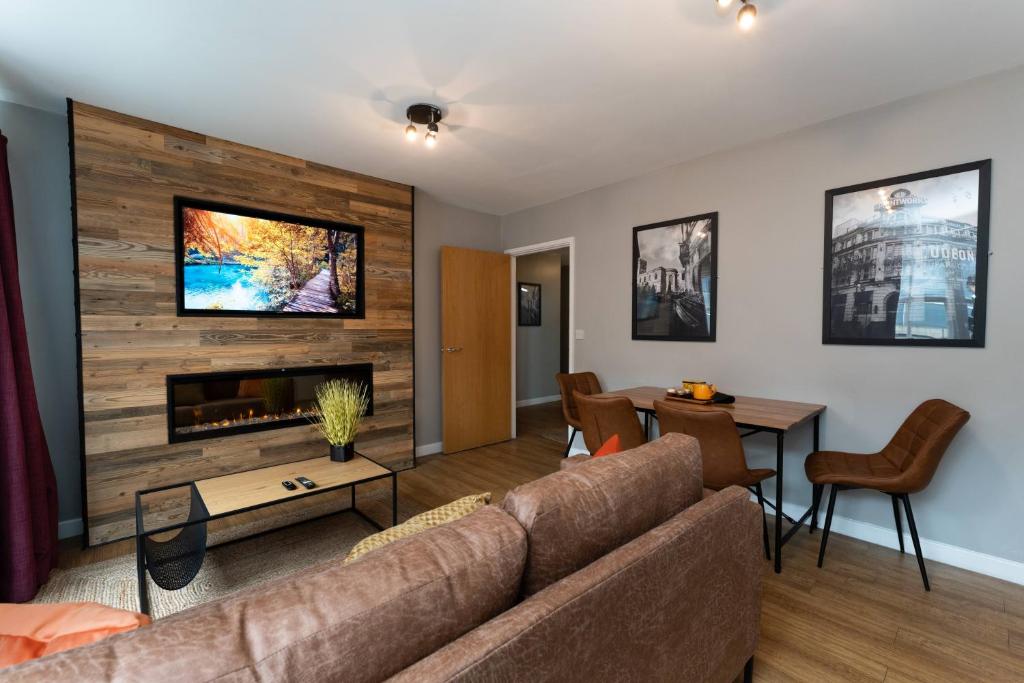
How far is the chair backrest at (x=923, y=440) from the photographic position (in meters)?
2.04

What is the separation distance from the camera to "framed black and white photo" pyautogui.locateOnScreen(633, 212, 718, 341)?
3361 mm

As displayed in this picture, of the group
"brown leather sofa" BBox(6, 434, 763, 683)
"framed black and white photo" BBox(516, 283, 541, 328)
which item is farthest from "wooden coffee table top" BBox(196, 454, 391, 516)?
"framed black and white photo" BBox(516, 283, 541, 328)

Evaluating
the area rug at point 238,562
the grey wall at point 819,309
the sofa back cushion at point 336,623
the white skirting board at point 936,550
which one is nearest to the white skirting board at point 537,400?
the grey wall at point 819,309

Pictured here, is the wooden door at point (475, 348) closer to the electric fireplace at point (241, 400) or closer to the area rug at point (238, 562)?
the electric fireplace at point (241, 400)

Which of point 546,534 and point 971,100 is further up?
point 971,100

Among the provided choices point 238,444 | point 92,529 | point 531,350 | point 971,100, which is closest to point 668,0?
point 971,100

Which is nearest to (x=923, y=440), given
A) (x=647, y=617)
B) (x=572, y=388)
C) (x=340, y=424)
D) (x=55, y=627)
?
(x=647, y=617)

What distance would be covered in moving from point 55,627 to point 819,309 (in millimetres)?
3596

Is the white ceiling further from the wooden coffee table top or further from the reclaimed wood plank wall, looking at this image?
the wooden coffee table top

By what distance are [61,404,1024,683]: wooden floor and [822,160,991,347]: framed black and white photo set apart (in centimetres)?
121

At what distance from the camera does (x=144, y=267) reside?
2.77 m

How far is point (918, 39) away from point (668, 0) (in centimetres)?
122

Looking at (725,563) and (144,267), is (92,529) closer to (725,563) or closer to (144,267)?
(144,267)

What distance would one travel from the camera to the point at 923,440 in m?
2.21
